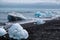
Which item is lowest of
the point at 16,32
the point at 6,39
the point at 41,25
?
the point at 41,25

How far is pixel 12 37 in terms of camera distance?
8.66 m

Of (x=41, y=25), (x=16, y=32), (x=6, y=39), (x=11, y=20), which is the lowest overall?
(x=11, y=20)

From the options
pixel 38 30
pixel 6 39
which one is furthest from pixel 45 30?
pixel 6 39

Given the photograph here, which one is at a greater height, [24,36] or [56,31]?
[24,36]

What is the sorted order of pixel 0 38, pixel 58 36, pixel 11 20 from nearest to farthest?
pixel 0 38 → pixel 58 36 → pixel 11 20

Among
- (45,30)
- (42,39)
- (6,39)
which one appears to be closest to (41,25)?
(45,30)

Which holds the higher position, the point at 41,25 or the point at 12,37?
the point at 12,37

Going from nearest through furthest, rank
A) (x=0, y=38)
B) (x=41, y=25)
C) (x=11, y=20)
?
(x=0, y=38) < (x=41, y=25) < (x=11, y=20)

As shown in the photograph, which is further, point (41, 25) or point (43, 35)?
point (41, 25)

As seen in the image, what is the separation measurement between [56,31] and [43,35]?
150cm

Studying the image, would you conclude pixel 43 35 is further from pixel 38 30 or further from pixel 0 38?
pixel 0 38

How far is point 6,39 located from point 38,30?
330 centimetres

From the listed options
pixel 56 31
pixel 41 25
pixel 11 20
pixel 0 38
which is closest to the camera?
pixel 0 38

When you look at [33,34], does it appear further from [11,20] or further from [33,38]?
[11,20]
